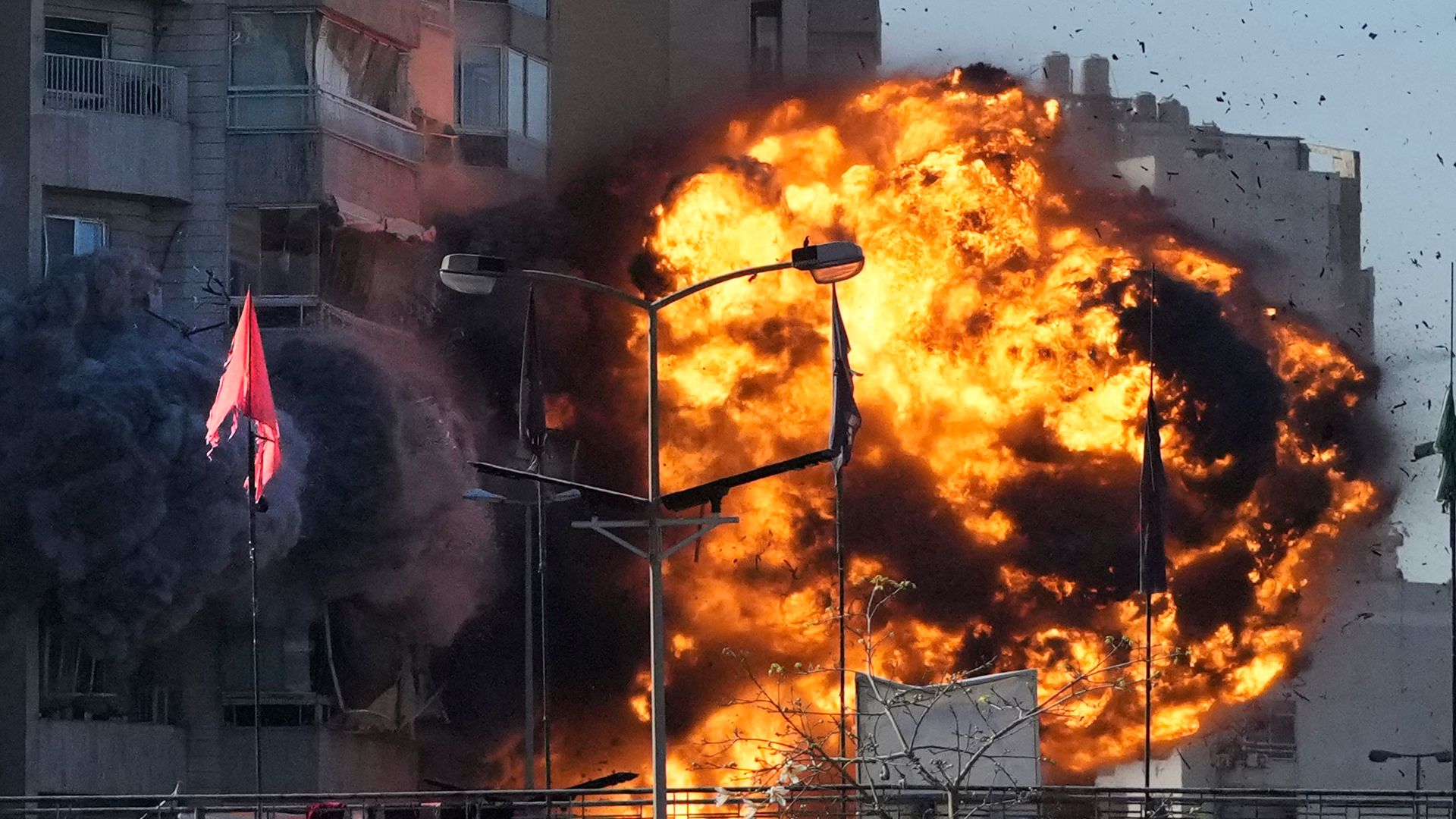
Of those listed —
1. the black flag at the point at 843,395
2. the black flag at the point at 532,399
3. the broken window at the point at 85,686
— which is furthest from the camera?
the black flag at the point at 532,399

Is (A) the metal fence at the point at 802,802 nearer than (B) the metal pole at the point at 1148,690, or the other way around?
(A) the metal fence at the point at 802,802

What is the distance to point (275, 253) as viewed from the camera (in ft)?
248

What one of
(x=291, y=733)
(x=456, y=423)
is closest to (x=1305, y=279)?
(x=456, y=423)

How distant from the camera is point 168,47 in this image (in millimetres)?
74625

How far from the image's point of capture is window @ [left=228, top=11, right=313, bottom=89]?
7494cm

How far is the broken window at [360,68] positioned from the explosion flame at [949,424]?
24.1ft

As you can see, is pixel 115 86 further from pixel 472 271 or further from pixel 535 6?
pixel 472 271

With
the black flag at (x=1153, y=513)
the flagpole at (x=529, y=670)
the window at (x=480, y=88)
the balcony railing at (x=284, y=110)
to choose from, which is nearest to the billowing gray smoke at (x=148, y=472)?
the flagpole at (x=529, y=670)

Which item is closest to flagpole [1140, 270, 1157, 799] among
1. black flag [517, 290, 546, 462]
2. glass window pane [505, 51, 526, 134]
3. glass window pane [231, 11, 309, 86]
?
black flag [517, 290, 546, 462]

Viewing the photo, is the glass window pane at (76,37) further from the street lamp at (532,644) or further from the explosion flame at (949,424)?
the explosion flame at (949,424)

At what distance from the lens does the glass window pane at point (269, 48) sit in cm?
7494

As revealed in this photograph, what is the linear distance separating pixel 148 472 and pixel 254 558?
471 cm

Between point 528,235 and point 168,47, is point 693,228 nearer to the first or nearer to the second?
point 528,235

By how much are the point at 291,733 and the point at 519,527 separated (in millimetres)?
9009
